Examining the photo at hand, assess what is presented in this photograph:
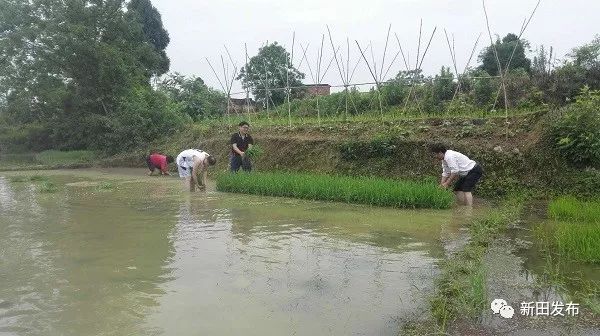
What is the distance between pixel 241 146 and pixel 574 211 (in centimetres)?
622

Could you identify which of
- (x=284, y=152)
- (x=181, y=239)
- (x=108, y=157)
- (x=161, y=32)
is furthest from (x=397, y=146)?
(x=161, y=32)

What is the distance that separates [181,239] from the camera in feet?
18.2

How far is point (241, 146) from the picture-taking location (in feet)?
33.6

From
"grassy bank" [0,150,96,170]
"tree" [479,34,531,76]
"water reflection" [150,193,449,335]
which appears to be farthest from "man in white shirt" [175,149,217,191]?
"tree" [479,34,531,76]

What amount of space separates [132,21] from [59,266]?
741 inches

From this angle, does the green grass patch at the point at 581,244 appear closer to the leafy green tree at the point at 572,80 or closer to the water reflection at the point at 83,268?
the water reflection at the point at 83,268

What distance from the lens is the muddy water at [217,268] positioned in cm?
321

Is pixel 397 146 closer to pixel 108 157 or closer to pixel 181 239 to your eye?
pixel 181 239

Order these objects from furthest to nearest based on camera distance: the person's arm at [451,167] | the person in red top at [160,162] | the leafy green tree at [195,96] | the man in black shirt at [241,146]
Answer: the leafy green tree at [195,96], the person in red top at [160,162], the man in black shirt at [241,146], the person's arm at [451,167]

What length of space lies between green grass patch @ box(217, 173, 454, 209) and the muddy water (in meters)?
0.31

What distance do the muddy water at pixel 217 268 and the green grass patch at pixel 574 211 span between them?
1.27 meters

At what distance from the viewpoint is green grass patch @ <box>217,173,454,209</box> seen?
23.7 feet

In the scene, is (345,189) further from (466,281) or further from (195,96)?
(195,96)

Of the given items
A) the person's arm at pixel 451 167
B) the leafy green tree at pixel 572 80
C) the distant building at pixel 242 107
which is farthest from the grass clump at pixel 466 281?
the distant building at pixel 242 107
